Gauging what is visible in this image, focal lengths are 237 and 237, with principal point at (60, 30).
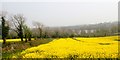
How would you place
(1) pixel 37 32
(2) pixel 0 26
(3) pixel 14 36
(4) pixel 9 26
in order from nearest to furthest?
1. (2) pixel 0 26
2. (4) pixel 9 26
3. (3) pixel 14 36
4. (1) pixel 37 32

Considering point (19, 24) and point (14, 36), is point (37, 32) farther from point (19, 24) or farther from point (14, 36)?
point (19, 24)

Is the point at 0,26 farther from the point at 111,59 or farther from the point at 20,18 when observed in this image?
the point at 111,59

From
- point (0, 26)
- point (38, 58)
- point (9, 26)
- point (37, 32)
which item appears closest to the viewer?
point (38, 58)

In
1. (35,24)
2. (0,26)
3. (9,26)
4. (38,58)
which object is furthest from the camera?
(35,24)

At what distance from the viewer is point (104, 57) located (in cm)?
1238

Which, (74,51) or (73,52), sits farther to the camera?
(74,51)

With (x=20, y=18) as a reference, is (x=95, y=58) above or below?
A: below

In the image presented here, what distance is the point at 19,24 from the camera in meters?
54.8

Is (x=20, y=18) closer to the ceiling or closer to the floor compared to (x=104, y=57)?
closer to the ceiling

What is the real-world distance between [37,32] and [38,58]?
65020 millimetres

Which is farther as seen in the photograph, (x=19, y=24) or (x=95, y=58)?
(x=19, y=24)

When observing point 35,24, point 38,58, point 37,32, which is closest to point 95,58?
point 38,58

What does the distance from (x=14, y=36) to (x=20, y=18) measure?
1060 cm

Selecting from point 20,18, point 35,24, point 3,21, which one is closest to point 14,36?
point 20,18
